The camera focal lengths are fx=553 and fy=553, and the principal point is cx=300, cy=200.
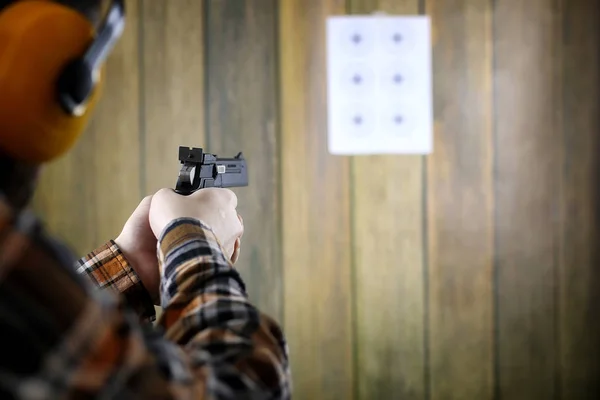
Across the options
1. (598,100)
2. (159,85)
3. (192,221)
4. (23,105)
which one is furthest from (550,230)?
(23,105)

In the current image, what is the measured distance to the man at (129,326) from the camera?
25cm

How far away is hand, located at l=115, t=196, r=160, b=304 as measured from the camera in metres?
0.62

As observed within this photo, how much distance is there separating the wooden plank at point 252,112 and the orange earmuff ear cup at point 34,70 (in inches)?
39.8

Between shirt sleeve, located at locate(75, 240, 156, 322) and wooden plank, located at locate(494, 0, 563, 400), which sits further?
wooden plank, located at locate(494, 0, 563, 400)

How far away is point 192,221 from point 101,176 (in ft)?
3.05

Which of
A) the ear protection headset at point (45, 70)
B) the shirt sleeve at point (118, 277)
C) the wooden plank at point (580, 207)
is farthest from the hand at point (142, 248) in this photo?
the wooden plank at point (580, 207)

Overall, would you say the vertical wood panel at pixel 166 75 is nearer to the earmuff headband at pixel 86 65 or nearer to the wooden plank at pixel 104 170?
the wooden plank at pixel 104 170

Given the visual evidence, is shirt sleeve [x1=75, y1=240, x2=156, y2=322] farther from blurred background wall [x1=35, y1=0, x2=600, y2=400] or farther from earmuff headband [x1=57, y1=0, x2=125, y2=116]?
blurred background wall [x1=35, y1=0, x2=600, y2=400]

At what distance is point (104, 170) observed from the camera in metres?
1.34

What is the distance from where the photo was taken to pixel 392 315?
4.53ft

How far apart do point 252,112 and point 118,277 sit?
80 cm

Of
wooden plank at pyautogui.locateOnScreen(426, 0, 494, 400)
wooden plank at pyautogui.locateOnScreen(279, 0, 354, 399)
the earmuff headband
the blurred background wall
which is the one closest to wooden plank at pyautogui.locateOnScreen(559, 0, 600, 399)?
the blurred background wall

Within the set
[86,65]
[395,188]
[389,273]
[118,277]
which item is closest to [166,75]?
[395,188]

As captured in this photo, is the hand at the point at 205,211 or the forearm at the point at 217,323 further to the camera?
the hand at the point at 205,211
